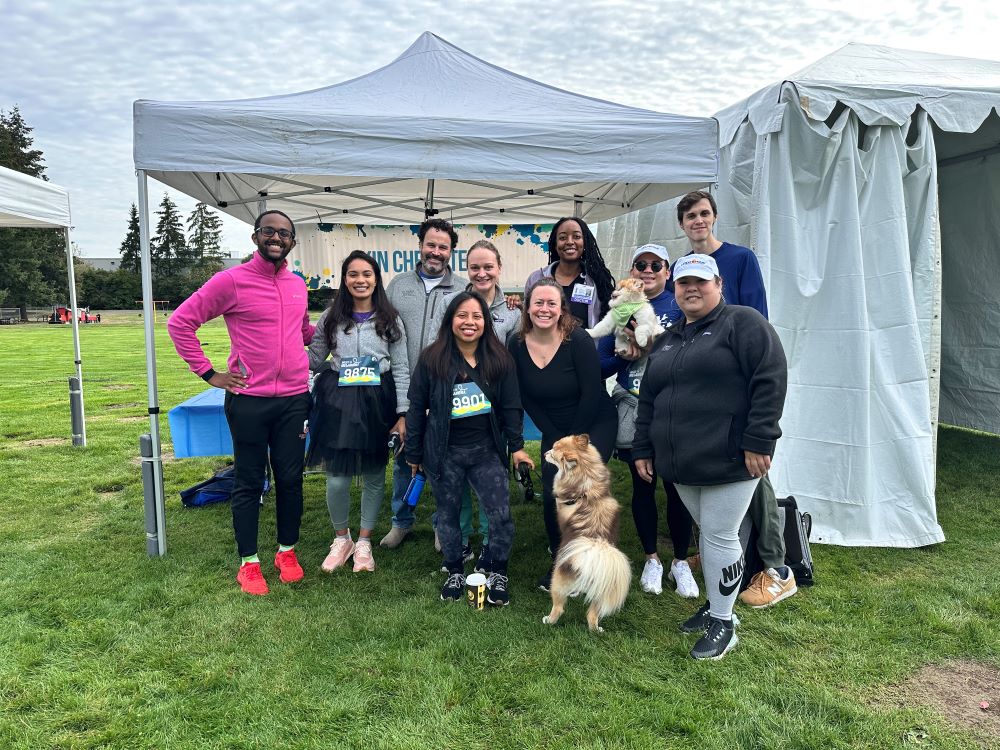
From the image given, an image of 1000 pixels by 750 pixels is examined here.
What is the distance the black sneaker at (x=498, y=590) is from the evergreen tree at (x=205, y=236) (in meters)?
62.4

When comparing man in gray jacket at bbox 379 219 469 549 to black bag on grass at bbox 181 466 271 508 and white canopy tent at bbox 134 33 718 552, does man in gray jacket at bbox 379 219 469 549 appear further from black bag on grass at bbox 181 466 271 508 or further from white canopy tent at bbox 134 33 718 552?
black bag on grass at bbox 181 466 271 508

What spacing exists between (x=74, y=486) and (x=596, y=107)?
5.26m

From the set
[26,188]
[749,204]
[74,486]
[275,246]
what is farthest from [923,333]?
[26,188]

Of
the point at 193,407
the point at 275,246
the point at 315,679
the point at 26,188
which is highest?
the point at 26,188

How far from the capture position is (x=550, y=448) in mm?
3205

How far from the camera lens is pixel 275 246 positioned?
3098mm

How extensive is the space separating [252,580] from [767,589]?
2.82 meters

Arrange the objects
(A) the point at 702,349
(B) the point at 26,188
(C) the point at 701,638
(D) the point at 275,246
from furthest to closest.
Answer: (B) the point at 26,188 → (D) the point at 275,246 → (C) the point at 701,638 → (A) the point at 702,349

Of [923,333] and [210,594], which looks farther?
[923,333]

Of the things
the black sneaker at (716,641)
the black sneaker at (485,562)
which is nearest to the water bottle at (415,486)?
the black sneaker at (485,562)

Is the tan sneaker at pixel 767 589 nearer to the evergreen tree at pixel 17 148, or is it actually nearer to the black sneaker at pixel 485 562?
the black sneaker at pixel 485 562

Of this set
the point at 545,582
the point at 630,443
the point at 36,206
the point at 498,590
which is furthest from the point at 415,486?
the point at 36,206

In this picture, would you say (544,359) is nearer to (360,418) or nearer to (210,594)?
(360,418)

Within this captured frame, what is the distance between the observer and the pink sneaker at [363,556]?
3.52m
